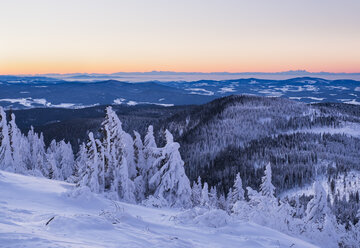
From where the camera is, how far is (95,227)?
30.2 ft

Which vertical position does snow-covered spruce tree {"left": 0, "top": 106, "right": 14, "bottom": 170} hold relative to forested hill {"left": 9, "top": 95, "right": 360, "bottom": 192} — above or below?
above

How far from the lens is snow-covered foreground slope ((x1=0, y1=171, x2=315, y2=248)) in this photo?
25.8 ft

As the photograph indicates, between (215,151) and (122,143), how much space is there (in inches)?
4967

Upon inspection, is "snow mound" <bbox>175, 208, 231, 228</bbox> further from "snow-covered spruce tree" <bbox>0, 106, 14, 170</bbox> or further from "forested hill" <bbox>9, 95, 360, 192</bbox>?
"forested hill" <bbox>9, 95, 360, 192</bbox>

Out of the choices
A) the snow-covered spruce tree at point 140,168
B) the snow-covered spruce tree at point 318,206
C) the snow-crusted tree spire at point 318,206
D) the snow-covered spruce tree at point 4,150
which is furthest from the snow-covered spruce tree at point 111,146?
the snow-crusted tree spire at point 318,206

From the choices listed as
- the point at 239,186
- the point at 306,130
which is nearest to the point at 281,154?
the point at 306,130

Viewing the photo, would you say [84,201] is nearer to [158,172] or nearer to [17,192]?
[17,192]

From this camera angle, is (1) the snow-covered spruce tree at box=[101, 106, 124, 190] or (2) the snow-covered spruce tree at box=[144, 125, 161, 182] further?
(2) the snow-covered spruce tree at box=[144, 125, 161, 182]

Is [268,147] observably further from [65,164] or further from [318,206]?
[318,206]

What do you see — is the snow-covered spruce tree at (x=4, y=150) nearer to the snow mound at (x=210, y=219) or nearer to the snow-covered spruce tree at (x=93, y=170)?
the snow-covered spruce tree at (x=93, y=170)

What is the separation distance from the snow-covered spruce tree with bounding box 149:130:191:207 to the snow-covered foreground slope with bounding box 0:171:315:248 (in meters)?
11.0

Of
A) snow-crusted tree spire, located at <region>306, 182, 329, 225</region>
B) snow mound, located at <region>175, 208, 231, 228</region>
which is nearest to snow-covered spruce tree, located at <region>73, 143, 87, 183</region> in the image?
snow mound, located at <region>175, 208, 231, 228</region>

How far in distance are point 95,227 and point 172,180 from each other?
16821 millimetres

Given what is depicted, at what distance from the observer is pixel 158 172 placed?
26.4 metres
